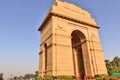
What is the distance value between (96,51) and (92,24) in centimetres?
556

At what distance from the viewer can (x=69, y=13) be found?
22094mm

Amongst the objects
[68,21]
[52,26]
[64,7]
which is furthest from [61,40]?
[64,7]

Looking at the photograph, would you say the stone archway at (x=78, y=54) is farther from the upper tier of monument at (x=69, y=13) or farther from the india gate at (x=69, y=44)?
the upper tier of monument at (x=69, y=13)

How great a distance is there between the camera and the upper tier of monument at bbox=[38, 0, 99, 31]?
66.4 feet

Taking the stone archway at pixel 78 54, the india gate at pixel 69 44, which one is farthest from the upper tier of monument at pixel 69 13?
the stone archway at pixel 78 54

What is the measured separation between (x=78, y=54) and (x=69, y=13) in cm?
866

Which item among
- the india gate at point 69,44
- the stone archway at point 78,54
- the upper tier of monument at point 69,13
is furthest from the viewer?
the stone archway at point 78,54

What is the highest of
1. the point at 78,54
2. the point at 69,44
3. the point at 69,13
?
the point at 69,13

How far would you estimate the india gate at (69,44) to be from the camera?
17312 millimetres

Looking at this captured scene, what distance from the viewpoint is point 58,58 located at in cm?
1691

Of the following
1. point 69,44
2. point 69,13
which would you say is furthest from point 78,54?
point 69,13

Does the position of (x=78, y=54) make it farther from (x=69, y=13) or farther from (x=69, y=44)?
(x=69, y=13)

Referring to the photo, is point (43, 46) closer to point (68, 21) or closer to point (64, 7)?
point (68, 21)

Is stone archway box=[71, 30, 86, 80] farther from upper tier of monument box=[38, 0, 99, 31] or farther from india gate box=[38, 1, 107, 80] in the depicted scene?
upper tier of monument box=[38, 0, 99, 31]
